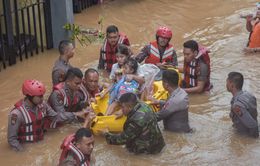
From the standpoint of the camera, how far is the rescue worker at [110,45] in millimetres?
9773

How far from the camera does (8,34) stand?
1054cm

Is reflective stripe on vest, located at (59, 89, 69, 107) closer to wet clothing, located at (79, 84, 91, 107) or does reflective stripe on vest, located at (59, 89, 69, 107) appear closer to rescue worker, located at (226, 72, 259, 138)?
wet clothing, located at (79, 84, 91, 107)

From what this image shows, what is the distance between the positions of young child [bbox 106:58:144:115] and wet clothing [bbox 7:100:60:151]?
0.96 meters

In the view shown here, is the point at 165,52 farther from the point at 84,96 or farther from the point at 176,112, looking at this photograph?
the point at 176,112

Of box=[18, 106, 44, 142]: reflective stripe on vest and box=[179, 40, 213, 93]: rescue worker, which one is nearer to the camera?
box=[18, 106, 44, 142]: reflective stripe on vest

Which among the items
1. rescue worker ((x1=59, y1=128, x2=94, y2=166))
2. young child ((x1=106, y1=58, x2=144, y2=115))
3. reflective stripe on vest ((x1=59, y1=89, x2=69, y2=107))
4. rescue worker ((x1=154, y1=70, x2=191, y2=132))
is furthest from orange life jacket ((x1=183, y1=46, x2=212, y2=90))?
rescue worker ((x1=59, y1=128, x2=94, y2=166))

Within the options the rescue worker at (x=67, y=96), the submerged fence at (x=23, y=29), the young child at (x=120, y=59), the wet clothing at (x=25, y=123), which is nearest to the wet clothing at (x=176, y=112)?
the rescue worker at (x=67, y=96)

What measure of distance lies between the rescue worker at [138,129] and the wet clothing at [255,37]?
15.4 ft

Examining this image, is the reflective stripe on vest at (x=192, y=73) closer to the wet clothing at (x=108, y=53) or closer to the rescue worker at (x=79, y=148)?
the wet clothing at (x=108, y=53)

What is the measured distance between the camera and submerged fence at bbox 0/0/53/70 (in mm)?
10539

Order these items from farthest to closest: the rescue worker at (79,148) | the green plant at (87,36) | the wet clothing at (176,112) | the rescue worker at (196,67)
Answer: the green plant at (87,36) < the rescue worker at (196,67) < the wet clothing at (176,112) < the rescue worker at (79,148)

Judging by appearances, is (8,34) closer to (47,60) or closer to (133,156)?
(47,60)

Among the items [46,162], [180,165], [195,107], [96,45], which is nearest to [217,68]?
[195,107]

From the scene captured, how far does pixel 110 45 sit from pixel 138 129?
3437 mm
